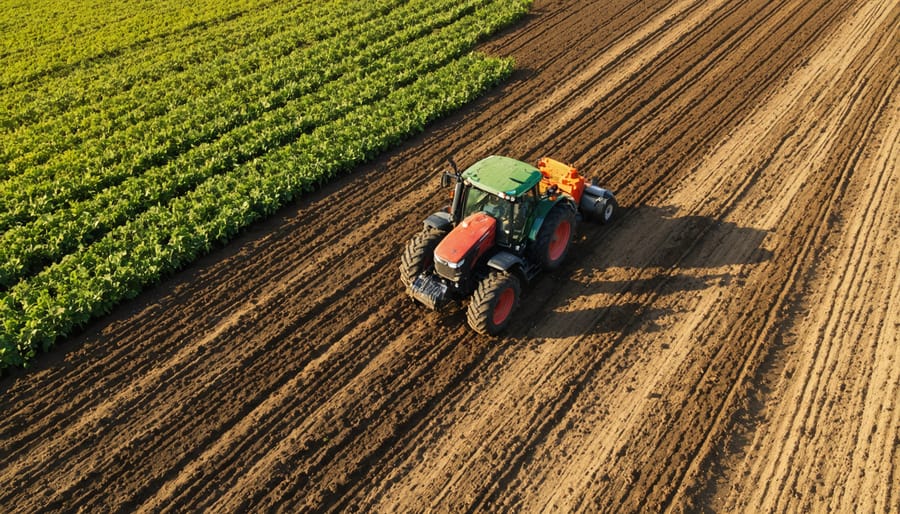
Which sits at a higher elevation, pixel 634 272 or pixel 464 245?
pixel 464 245

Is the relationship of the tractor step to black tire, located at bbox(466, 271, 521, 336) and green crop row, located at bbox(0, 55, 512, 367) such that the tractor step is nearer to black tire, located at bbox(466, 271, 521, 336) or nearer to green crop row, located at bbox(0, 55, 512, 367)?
black tire, located at bbox(466, 271, 521, 336)

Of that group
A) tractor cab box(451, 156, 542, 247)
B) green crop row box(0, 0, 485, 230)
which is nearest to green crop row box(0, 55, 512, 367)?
green crop row box(0, 0, 485, 230)

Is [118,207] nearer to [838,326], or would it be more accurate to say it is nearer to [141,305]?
[141,305]

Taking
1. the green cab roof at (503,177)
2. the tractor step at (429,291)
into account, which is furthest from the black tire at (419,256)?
the green cab roof at (503,177)

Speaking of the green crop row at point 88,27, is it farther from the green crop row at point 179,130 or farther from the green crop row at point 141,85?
the green crop row at point 179,130

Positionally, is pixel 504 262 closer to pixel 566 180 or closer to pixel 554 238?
pixel 554 238

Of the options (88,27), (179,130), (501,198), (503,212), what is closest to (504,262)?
(503,212)
